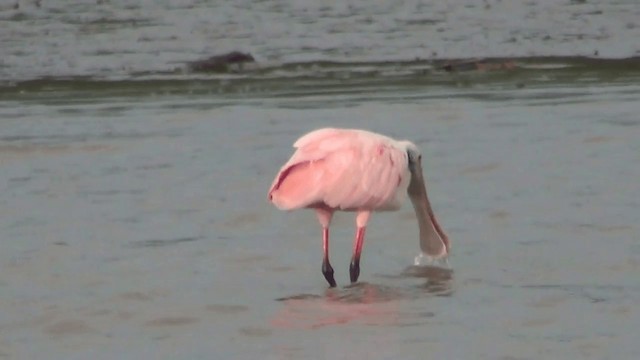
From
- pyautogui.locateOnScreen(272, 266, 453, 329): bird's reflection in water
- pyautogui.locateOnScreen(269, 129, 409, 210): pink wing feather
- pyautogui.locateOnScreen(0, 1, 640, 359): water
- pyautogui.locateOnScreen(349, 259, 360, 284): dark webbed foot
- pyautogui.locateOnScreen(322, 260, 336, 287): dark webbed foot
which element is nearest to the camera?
pyautogui.locateOnScreen(0, 1, 640, 359): water

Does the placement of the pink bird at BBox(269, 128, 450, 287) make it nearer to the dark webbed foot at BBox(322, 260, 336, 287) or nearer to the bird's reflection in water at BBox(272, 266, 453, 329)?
the dark webbed foot at BBox(322, 260, 336, 287)

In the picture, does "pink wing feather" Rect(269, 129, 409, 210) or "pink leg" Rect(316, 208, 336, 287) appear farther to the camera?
"pink leg" Rect(316, 208, 336, 287)

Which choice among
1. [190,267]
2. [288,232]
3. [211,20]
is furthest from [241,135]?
[211,20]

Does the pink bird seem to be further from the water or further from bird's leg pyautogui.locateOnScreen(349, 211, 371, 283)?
the water

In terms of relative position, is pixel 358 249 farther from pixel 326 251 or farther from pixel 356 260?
pixel 326 251

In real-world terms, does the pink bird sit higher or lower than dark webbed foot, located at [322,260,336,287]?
higher

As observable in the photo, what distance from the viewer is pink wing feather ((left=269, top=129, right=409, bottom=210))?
31.5 feet

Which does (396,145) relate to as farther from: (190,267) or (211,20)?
(211,20)

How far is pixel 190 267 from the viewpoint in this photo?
407 inches

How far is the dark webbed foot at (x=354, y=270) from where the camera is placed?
9875mm

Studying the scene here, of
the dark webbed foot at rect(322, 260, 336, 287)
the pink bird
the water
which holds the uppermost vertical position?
the pink bird

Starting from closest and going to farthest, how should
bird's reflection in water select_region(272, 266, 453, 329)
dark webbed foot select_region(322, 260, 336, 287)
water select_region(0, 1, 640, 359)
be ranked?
water select_region(0, 1, 640, 359) → bird's reflection in water select_region(272, 266, 453, 329) → dark webbed foot select_region(322, 260, 336, 287)

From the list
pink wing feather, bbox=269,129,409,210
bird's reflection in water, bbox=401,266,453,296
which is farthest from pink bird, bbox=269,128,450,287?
bird's reflection in water, bbox=401,266,453,296

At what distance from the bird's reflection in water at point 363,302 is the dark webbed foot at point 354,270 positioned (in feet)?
0.14
